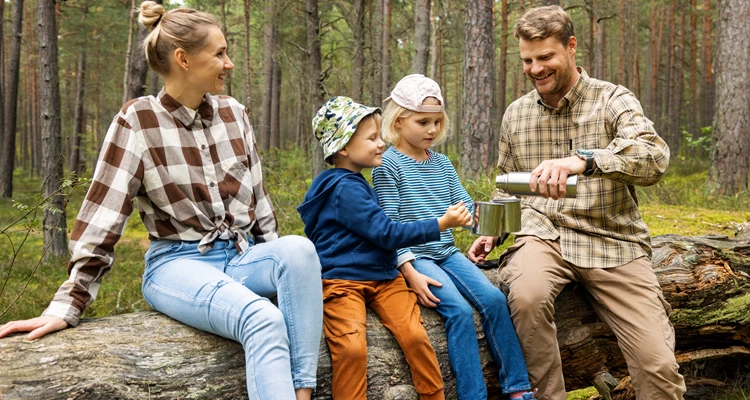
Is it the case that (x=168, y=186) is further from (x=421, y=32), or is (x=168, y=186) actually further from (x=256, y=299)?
(x=421, y=32)

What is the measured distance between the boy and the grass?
1.97 m

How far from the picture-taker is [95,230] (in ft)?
→ 7.75

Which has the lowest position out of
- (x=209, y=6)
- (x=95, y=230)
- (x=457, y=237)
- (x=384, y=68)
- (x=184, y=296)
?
(x=457, y=237)

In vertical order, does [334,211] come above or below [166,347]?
above

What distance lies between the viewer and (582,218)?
314 centimetres

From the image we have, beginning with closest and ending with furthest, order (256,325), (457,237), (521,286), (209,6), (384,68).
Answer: (256,325), (521,286), (457,237), (384,68), (209,6)

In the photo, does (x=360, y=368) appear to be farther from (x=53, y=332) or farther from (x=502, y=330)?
(x=53, y=332)

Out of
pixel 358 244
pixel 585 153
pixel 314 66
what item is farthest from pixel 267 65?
pixel 585 153

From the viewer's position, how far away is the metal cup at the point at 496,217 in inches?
97.0

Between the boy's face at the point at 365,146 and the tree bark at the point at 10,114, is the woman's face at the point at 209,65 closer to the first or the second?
the boy's face at the point at 365,146

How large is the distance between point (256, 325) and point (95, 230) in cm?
82

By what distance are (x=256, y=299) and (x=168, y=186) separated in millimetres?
708

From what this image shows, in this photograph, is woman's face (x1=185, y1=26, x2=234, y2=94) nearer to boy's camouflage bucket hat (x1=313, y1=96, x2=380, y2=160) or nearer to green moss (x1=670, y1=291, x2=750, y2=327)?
boy's camouflage bucket hat (x1=313, y1=96, x2=380, y2=160)

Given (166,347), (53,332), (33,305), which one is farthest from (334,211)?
(33,305)
